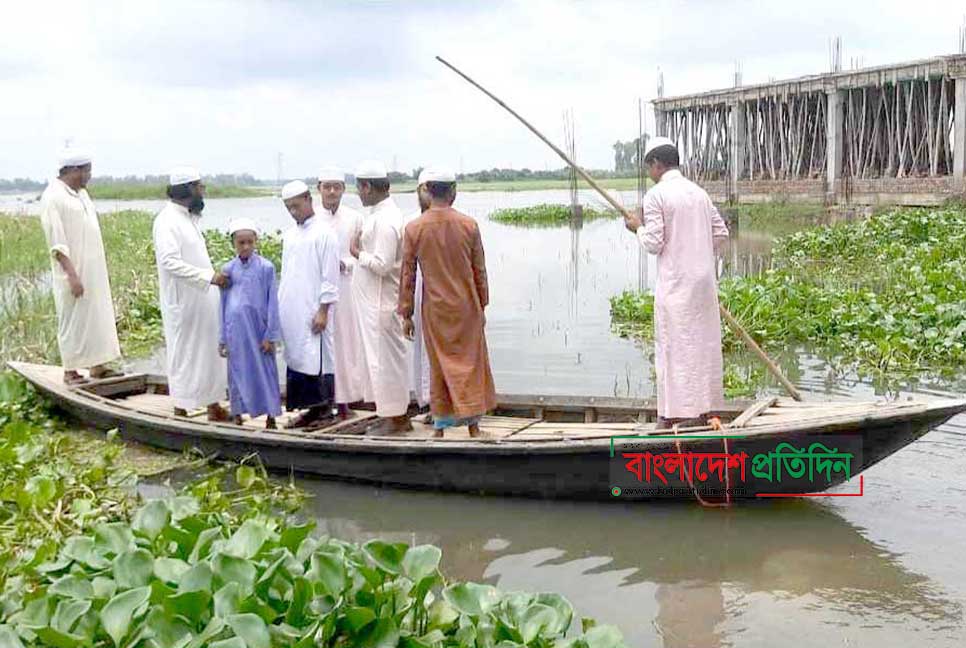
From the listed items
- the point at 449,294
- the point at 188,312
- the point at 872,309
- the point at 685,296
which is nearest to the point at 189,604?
the point at 449,294

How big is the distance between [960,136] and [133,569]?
705 inches

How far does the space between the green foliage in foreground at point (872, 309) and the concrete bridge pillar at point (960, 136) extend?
3267 mm

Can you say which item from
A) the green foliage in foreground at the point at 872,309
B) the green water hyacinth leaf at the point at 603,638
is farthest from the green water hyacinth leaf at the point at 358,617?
the green foliage in foreground at the point at 872,309

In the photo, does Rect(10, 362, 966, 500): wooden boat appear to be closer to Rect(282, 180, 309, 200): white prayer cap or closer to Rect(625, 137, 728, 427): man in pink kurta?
Rect(625, 137, 728, 427): man in pink kurta

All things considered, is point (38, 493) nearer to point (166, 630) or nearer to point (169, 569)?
point (169, 569)

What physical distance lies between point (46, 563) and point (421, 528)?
2488 millimetres

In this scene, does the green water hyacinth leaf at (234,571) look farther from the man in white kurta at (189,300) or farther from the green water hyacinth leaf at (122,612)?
the man in white kurta at (189,300)

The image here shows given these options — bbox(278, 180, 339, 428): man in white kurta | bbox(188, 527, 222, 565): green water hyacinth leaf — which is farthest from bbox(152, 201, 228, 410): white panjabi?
bbox(188, 527, 222, 565): green water hyacinth leaf

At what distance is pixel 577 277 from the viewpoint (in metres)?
17.9

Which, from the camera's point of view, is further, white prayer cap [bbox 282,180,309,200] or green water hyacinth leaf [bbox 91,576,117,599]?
white prayer cap [bbox 282,180,309,200]

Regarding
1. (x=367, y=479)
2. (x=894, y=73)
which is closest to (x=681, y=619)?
(x=367, y=479)

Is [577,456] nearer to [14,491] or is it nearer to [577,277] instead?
[14,491]

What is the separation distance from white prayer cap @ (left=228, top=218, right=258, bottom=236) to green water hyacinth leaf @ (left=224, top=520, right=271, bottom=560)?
10.1 feet

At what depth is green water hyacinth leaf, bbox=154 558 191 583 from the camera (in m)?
3.33
